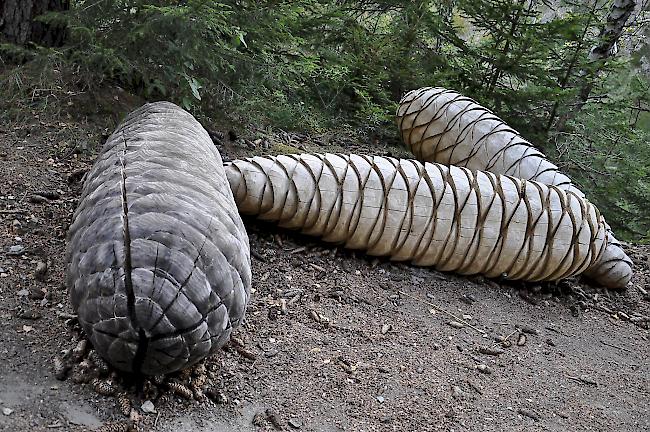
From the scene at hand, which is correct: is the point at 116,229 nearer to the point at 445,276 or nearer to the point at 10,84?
the point at 445,276

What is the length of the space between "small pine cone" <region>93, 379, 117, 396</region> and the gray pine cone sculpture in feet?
0.27

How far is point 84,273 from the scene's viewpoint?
5.20ft

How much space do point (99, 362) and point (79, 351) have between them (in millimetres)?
80

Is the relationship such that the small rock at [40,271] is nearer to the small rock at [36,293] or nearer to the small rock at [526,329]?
the small rock at [36,293]

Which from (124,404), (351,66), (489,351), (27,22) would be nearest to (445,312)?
(489,351)

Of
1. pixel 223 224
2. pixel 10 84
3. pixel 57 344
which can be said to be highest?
pixel 223 224

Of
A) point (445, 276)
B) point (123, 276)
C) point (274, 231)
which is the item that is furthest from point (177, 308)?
point (445, 276)

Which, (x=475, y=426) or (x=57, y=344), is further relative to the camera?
(x=475, y=426)

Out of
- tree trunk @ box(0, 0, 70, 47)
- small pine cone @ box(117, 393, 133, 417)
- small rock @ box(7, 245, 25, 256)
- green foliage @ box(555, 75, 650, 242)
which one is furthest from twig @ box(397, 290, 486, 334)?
green foliage @ box(555, 75, 650, 242)

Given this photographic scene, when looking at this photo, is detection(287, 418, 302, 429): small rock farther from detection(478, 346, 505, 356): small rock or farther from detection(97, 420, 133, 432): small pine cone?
detection(478, 346, 505, 356): small rock

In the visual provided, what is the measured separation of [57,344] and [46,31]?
7.42ft

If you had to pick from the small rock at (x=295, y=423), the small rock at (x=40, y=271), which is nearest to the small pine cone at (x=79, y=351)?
the small rock at (x=40, y=271)

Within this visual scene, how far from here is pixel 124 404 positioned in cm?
162

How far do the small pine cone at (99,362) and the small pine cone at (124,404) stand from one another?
0.09 metres
